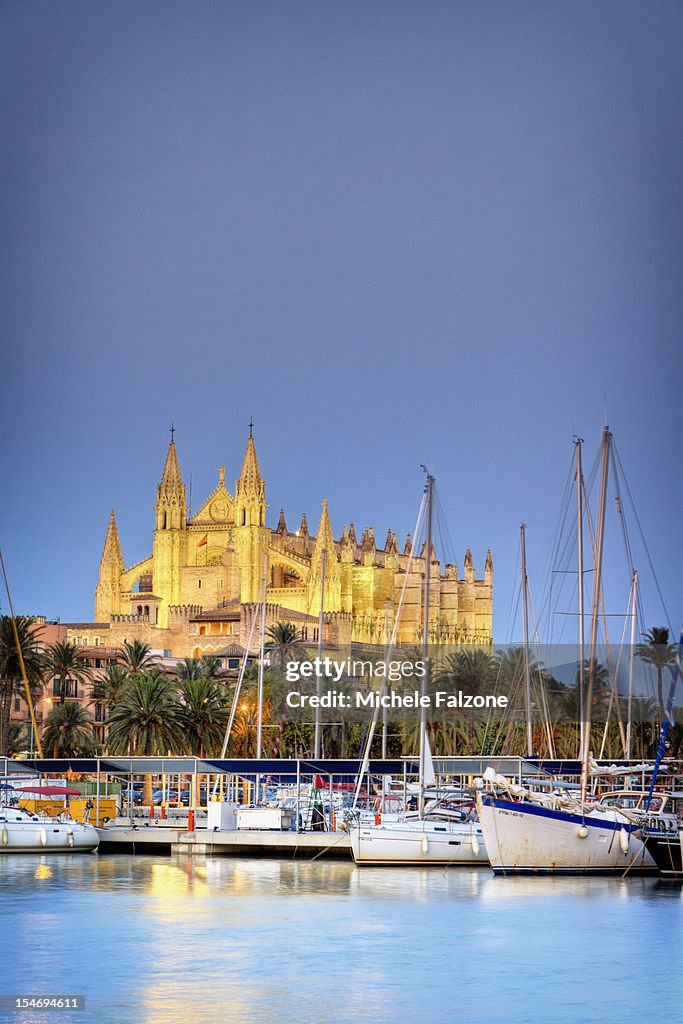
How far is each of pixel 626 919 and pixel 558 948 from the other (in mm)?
2820

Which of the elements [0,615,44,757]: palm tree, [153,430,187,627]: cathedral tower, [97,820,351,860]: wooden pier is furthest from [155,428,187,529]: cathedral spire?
[97,820,351,860]: wooden pier

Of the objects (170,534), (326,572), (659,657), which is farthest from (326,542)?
(659,657)

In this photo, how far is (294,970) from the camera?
18391 millimetres

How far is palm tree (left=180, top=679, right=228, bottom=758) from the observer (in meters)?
50.8

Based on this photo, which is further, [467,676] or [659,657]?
[467,676]

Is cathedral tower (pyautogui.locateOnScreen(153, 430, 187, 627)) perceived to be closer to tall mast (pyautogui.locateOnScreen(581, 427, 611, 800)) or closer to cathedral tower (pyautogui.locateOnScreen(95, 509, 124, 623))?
cathedral tower (pyautogui.locateOnScreen(95, 509, 124, 623))

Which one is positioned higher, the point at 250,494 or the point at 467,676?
the point at 250,494

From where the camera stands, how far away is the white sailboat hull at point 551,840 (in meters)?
27.2

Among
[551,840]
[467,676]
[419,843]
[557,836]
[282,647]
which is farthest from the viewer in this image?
[282,647]

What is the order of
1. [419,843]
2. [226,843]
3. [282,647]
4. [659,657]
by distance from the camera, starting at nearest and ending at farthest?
[419,843] → [226,843] → [659,657] → [282,647]

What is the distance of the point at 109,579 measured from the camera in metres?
107

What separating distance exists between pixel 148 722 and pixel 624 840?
2425cm

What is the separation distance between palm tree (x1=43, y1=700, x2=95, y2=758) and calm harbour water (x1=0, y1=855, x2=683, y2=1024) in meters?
27.5

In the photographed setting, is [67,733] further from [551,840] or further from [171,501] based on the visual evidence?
[171,501]
